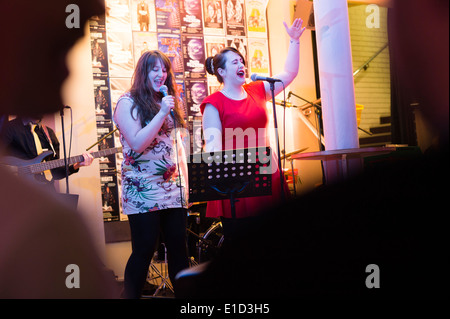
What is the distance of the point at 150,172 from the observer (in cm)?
210

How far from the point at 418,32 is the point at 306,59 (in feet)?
18.2

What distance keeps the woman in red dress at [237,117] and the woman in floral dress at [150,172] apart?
200mm

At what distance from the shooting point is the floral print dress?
2.06 m

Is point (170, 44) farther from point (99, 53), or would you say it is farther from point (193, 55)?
point (99, 53)

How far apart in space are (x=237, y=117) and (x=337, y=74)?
854 millimetres

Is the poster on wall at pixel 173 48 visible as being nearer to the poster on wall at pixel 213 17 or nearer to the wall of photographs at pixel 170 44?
the wall of photographs at pixel 170 44

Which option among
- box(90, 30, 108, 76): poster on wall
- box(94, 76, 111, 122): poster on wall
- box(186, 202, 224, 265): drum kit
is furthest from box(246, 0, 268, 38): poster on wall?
box(186, 202, 224, 265): drum kit

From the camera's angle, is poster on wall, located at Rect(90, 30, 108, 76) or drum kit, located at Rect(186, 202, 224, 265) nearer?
drum kit, located at Rect(186, 202, 224, 265)

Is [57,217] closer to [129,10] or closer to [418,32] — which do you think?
[418,32]

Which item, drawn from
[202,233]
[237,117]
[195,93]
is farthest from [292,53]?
[195,93]

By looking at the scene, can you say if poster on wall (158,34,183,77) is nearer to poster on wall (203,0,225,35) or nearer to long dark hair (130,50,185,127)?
poster on wall (203,0,225,35)

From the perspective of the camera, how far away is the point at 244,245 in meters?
0.36

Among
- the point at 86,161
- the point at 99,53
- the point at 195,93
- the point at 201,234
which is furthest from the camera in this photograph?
the point at 195,93

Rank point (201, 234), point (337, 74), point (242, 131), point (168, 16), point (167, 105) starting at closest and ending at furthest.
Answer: point (167, 105) → point (242, 131) → point (337, 74) → point (201, 234) → point (168, 16)
